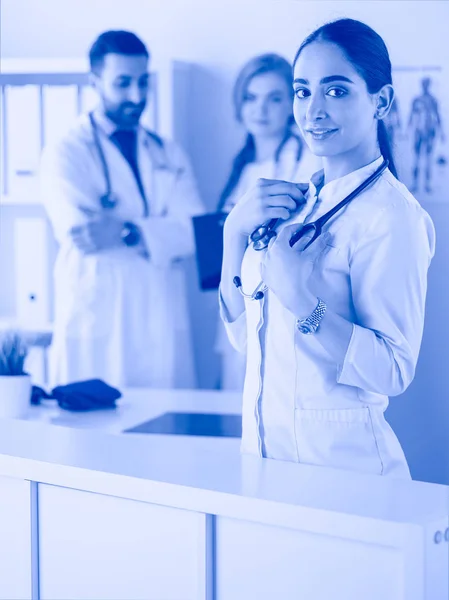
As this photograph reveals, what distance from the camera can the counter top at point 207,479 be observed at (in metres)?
0.99

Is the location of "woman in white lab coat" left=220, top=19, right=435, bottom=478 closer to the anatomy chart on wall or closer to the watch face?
the watch face

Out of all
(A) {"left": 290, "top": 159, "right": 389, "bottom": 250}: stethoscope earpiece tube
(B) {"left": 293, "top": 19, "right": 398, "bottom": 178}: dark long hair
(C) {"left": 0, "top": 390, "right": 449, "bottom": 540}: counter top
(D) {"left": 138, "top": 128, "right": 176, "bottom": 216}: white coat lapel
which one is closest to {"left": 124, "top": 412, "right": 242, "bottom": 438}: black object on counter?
(C) {"left": 0, "top": 390, "right": 449, "bottom": 540}: counter top

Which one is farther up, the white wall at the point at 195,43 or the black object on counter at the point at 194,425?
the white wall at the point at 195,43

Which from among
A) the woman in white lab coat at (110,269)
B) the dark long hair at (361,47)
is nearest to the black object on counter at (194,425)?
the dark long hair at (361,47)

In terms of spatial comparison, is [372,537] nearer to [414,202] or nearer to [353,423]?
[353,423]

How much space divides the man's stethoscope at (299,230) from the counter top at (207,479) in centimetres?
23

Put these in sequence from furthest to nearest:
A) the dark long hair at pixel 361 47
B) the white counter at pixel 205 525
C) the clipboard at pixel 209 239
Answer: the clipboard at pixel 209 239 < the dark long hair at pixel 361 47 < the white counter at pixel 205 525

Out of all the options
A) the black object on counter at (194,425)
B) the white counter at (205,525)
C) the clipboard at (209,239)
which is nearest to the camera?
the white counter at (205,525)

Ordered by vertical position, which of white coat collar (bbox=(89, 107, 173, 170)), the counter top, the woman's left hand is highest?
white coat collar (bbox=(89, 107, 173, 170))

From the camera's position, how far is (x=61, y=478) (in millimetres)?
1172

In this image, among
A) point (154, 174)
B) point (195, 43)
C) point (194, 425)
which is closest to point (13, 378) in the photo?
point (194, 425)

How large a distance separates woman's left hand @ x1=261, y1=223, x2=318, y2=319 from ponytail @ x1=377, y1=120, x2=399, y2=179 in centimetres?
23

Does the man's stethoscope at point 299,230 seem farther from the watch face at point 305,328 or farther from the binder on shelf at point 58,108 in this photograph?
the binder on shelf at point 58,108

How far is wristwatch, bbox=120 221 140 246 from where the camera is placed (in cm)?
290
